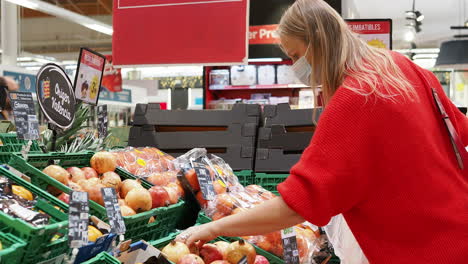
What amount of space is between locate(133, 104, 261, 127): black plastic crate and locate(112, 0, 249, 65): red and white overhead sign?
688 millimetres

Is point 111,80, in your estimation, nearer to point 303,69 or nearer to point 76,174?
point 76,174

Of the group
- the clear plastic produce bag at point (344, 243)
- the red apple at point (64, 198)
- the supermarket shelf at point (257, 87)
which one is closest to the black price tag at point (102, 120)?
the red apple at point (64, 198)

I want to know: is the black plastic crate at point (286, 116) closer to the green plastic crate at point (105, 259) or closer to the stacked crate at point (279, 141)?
the stacked crate at point (279, 141)

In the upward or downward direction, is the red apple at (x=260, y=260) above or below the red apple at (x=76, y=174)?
below

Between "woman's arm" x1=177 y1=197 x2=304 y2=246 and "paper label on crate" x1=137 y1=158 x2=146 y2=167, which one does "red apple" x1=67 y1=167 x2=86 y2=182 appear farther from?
"woman's arm" x1=177 y1=197 x2=304 y2=246

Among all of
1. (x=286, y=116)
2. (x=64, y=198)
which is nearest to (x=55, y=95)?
(x=64, y=198)

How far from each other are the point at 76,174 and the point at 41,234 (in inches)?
33.6

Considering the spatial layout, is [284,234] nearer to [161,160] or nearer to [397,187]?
[397,187]

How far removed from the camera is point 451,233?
138cm

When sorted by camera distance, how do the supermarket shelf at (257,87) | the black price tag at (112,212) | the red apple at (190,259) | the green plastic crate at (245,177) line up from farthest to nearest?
the supermarket shelf at (257,87), the green plastic crate at (245,177), the red apple at (190,259), the black price tag at (112,212)

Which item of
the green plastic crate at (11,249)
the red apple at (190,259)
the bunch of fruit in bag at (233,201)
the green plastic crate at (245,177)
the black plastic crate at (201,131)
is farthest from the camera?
the black plastic crate at (201,131)

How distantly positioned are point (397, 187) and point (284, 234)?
699 mm

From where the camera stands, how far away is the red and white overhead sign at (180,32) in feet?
13.5

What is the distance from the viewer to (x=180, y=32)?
4.26 m
